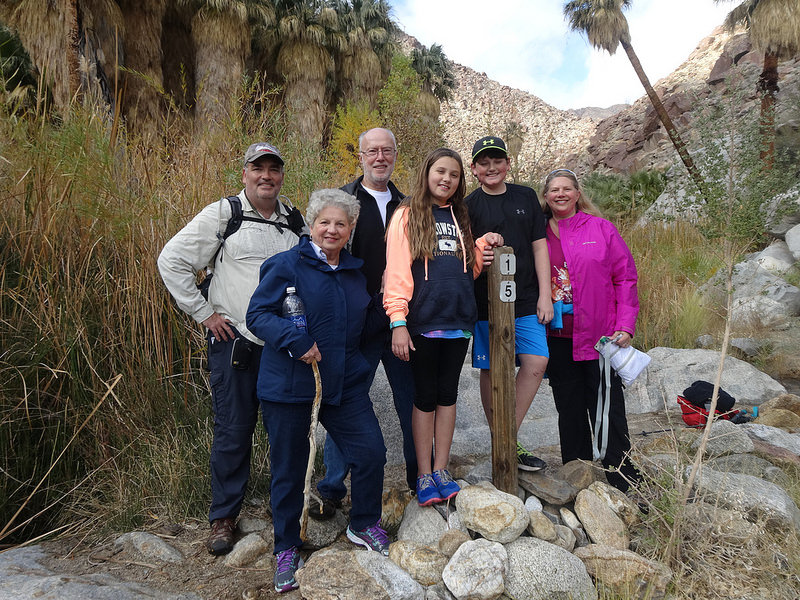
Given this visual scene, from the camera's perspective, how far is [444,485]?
2771 millimetres

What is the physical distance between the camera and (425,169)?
→ 2705 mm

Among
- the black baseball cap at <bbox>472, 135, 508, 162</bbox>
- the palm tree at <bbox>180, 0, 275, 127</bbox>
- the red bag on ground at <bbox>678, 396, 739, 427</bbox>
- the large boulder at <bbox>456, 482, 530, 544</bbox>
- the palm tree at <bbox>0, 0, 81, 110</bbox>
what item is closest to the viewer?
the large boulder at <bbox>456, 482, 530, 544</bbox>

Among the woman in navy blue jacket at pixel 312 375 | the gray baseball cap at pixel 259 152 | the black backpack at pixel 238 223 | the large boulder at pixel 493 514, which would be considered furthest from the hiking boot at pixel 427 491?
the gray baseball cap at pixel 259 152

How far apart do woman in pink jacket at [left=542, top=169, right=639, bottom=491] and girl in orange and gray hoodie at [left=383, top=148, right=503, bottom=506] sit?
1.90ft

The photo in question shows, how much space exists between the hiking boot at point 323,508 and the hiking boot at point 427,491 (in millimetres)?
505

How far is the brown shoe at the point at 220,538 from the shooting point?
2678mm

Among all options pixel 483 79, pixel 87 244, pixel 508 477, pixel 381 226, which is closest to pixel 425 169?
pixel 381 226

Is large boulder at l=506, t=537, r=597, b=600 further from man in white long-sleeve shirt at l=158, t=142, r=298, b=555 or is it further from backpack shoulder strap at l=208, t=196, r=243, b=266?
backpack shoulder strap at l=208, t=196, r=243, b=266

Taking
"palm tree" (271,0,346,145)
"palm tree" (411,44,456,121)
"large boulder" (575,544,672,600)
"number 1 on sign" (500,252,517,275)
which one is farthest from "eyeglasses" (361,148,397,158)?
"palm tree" (411,44,456,121)

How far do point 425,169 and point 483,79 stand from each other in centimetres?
7296

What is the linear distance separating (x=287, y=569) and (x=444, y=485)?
33.9 inches

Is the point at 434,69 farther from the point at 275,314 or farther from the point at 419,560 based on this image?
the point at 419,560

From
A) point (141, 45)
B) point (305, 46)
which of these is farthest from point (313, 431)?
point (305, 46)

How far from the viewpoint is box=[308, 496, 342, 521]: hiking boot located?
9.45 feet
